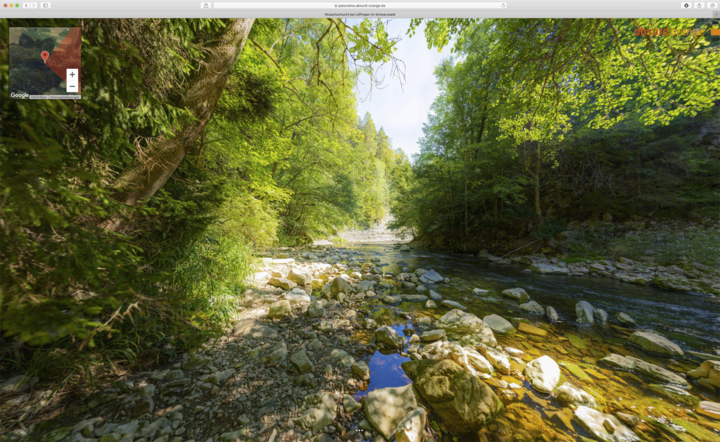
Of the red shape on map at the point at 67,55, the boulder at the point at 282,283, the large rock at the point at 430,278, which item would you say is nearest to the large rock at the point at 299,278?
the boulder at the point at 282,283

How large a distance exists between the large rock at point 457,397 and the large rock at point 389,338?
589 mm

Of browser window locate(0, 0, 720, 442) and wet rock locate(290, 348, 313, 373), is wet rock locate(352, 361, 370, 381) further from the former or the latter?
wet rock locate(290, 348, 313, 373)

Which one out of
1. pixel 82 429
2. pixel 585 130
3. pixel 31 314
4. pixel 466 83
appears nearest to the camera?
pixel 31 314

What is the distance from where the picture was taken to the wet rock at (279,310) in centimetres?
326

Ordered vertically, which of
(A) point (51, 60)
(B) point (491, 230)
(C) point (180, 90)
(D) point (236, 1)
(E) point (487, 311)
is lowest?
(E) point (487, 311)

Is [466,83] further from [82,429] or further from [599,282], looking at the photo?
[82,429]

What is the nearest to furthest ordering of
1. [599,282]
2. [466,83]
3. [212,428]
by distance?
[212,428] < [599,282] < [466,83]

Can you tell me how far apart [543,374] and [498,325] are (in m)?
1.17

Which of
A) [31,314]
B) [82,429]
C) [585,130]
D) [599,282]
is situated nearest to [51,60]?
[31,314]

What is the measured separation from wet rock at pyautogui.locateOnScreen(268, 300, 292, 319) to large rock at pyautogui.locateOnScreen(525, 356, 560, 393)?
3.32 m

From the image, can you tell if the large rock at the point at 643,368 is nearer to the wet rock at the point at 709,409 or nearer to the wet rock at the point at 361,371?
the wet rock at the point at 709,409

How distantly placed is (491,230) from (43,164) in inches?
528

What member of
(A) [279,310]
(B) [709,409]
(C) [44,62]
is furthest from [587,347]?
(C) [44,62]

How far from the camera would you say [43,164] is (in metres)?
0.95
